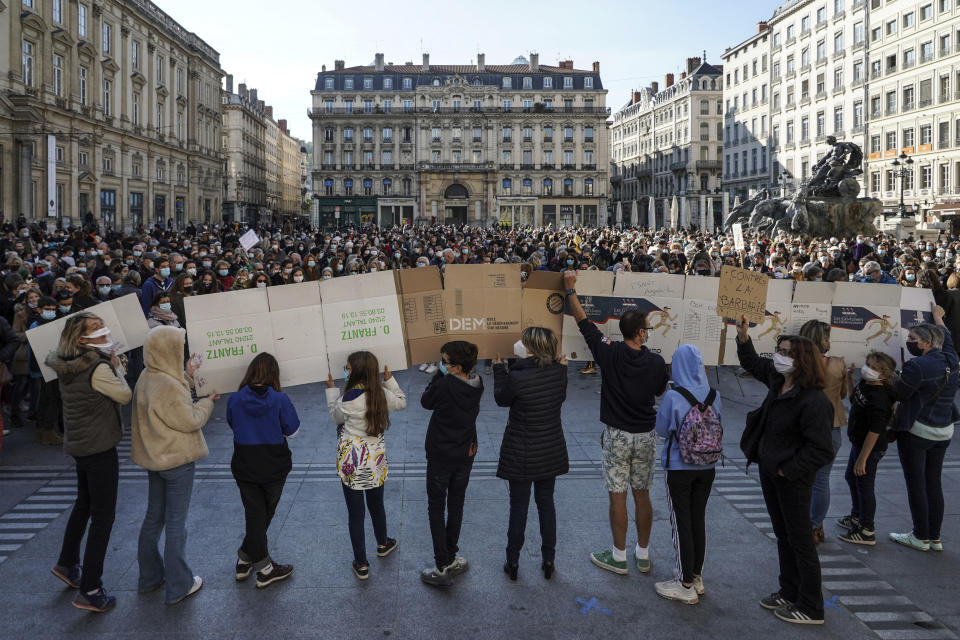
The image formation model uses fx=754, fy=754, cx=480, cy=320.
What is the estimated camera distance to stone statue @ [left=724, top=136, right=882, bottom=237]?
26.6m

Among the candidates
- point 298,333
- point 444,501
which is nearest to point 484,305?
point 298,333

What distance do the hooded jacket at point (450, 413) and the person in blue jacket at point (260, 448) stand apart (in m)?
0.95

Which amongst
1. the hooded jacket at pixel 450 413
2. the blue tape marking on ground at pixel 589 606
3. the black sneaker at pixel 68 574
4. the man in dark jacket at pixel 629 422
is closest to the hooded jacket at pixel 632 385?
the man in dark jacket at pixel 629 422

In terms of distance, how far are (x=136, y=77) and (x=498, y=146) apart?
47.8 m

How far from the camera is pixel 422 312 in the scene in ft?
20.3

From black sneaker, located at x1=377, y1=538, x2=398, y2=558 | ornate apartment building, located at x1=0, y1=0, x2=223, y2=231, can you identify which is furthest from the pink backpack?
ornate apartment building, located at x1=0, y1=0, x2=223, y2=231

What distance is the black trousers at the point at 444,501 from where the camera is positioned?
5281 millimetres

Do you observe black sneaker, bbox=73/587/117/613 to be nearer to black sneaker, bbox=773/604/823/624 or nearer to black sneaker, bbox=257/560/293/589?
black sneaker, bbox=257/560/293/589

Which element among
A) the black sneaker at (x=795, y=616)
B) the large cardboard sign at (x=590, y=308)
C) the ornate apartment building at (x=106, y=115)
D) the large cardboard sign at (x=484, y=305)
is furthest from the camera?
the ornate apartment building at (x=106, y=115)

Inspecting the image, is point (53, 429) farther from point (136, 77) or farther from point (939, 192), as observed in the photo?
point (939, 192)

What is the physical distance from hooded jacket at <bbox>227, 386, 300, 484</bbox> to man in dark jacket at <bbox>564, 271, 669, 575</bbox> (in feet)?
7.27

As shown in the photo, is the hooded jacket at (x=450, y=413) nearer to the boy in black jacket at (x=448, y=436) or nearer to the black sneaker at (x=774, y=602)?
the boy in black jacket at (x=448, y=436)

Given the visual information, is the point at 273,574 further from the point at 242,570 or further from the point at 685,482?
the point at 685,482

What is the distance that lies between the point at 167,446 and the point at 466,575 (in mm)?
2264
